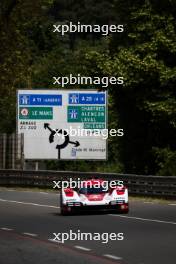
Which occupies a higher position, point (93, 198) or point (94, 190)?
point (94, 190)

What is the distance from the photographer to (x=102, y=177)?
125ft

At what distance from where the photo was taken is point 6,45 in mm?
27562

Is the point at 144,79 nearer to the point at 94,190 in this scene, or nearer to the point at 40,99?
the point at 40,99

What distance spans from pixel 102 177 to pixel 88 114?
963cm

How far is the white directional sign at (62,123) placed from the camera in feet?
155

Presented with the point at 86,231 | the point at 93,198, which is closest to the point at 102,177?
the point at 93,198

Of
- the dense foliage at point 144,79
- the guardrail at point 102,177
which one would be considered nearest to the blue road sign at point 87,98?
the dense foliage at point 144,79

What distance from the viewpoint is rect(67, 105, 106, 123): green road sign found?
4719 cm

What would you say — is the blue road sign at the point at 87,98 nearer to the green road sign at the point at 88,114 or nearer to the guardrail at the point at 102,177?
the green road sign at the point at 88,114

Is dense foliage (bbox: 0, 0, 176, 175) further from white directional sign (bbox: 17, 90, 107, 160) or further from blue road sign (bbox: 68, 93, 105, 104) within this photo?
blue road sign (bbox: 68, 93, 105, 104)

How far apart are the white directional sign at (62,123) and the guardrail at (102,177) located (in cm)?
251

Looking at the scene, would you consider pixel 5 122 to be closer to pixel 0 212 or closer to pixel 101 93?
pixel 101 93

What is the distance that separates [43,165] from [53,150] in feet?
15.5

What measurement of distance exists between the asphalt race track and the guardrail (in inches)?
63.7
